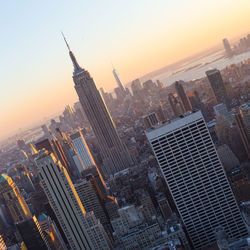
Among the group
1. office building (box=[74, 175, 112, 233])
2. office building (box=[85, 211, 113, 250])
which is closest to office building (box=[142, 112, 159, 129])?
office building (box=[74, 175, 112, 233])

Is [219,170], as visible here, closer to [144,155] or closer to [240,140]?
[240,140]

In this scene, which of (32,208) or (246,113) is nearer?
(246,113)

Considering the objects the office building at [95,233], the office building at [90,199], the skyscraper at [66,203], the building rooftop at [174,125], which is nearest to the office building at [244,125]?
the building rooftop at [174,125]

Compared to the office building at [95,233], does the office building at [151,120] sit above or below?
above

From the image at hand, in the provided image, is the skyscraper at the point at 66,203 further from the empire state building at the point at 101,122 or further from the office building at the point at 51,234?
the empire state building at the point at 101,122

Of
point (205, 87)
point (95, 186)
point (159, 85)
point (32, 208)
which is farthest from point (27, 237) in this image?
point (159, 85)
